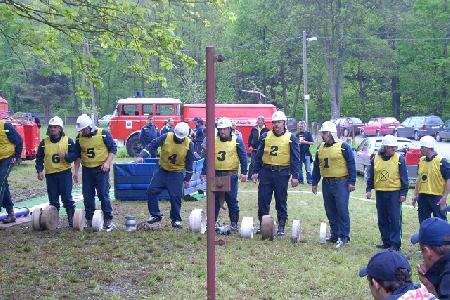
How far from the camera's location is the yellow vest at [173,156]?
11469 mm

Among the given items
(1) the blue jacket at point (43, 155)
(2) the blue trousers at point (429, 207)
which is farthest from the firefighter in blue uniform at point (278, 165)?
(1) the blue jacket at point (43, 155)

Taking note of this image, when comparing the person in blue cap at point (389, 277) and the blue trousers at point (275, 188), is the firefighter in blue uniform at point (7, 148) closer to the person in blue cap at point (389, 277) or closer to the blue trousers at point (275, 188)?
the blue trousers at point (275, 188)

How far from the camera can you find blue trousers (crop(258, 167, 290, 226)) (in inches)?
435

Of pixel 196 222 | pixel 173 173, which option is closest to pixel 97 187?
pixel 173 173

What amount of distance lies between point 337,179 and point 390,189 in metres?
0.85

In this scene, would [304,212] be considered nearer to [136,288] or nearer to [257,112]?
[136,288]

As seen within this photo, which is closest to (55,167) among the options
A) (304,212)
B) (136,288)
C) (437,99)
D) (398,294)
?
(136,288)

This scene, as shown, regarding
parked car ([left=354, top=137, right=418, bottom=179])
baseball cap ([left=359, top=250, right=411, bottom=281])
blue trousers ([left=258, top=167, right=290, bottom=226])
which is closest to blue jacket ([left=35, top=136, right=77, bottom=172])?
blue trousers ([left=258, top=167, right=290, bottom=226])

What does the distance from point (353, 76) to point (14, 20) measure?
182ft

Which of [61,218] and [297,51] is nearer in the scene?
[61,218]

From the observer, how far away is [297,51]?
5775 cm

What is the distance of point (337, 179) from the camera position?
34.7 ft

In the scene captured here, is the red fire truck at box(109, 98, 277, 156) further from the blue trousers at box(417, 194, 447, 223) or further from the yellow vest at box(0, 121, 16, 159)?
the blue trousers at box(417, 194, 447, 223)

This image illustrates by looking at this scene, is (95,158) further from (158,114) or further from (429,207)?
(158,114)
